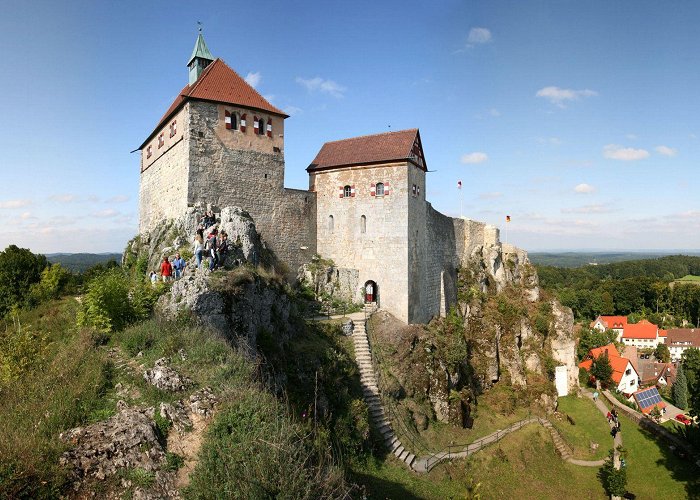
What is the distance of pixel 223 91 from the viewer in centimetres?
2211

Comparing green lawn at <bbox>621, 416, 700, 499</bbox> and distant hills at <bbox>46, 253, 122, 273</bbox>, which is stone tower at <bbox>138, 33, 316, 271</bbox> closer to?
distant hills at <bbox>46, 253, 122, 273</bbox>

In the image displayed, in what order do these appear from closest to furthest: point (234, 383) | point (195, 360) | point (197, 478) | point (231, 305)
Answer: point (197, 478) → point (234, 383) → point (195, 360) → point (231, 305)

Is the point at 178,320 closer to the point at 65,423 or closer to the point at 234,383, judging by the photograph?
the point at 234,383

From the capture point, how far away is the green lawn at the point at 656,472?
21719 mm

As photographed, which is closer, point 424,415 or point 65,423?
point 65,423

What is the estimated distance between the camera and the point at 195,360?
11.1m

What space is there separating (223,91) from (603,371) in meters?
41.6

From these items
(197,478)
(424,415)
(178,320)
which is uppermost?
(178,320)

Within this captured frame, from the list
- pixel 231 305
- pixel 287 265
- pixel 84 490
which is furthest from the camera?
pixel 287 265

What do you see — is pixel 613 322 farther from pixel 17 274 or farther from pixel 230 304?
pixel 17 274

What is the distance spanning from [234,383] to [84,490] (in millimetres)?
3596

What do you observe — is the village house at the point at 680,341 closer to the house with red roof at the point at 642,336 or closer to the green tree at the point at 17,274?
the house with red roof at the point at 642,336

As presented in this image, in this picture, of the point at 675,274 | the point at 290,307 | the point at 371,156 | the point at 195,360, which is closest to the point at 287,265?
the point at 290,307

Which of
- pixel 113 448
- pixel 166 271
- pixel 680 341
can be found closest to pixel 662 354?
pixel 680 341
